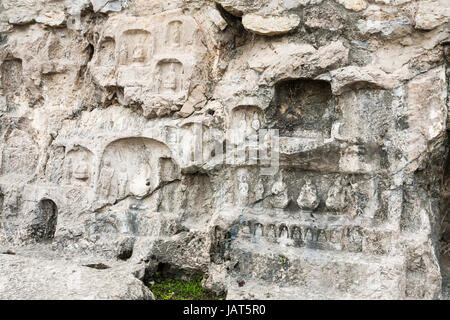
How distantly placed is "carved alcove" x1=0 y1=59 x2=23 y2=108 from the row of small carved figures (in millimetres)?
3962

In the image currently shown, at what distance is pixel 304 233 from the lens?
481 cm

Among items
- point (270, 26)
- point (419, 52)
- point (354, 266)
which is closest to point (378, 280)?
point (354, 266)

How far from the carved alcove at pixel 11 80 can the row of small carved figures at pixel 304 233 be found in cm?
396

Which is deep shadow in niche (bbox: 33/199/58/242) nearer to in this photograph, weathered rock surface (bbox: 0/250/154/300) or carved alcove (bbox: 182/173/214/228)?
weathered rock surface (bbox: 0/250/154/300)

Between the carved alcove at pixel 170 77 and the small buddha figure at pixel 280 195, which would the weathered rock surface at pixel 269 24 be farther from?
the small buddha figure at pixel 280 195

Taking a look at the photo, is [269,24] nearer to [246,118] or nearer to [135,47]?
[246,118]

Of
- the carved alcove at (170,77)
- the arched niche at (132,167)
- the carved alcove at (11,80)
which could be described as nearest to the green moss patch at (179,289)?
the arched niche at (132,167)

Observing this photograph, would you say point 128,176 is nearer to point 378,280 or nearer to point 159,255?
point 159,255

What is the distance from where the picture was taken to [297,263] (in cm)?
470

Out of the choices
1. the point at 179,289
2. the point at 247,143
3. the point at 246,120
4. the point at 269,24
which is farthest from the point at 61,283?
the point at 269,24

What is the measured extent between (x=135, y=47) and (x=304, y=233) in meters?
3.02

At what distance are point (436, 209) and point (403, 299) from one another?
41.5 inches

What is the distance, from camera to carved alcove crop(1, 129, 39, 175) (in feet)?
21.4

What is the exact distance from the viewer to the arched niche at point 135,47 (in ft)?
18.5
